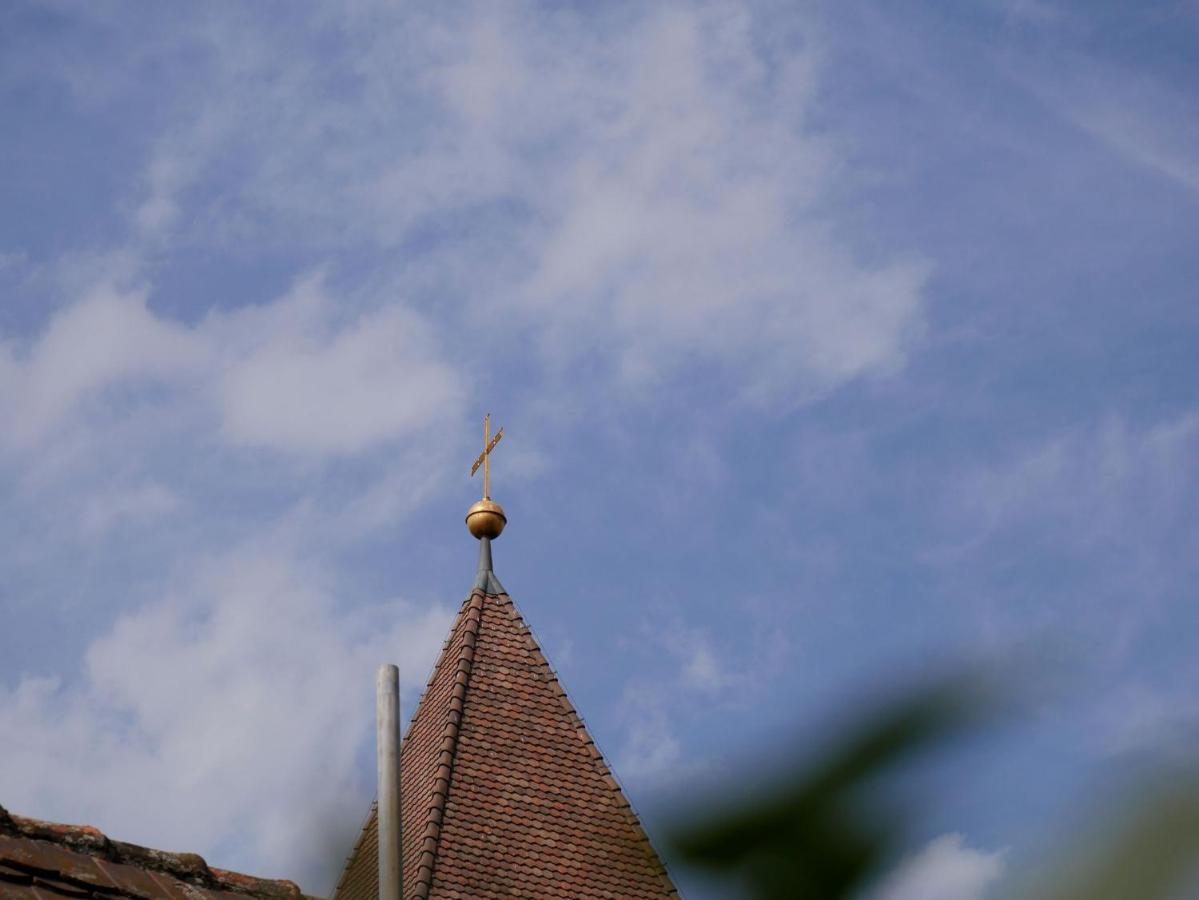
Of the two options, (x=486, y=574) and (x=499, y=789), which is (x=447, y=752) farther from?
(x=486, y=574)

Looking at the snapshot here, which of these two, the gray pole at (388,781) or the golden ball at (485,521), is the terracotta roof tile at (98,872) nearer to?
the gray pole at (388,781)

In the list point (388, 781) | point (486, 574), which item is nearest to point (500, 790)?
point (486, 574)

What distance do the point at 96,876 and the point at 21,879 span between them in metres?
0.21

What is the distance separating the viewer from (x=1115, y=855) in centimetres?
Answer: 75

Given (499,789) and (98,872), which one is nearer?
(98,872)

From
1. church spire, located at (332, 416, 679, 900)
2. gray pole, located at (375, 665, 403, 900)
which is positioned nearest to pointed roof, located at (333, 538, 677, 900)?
church spire, located at (332, 416, 679, 900)

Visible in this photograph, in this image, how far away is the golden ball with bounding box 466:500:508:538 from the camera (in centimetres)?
1898

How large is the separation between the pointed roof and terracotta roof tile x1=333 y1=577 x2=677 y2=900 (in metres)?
0.02

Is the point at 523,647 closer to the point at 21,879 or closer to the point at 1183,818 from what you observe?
the point at 21,879

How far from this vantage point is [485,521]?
750 inches

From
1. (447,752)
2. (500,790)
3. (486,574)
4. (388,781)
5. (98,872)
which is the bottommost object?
(98,872)

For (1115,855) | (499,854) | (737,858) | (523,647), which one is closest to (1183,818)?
(1115,855)

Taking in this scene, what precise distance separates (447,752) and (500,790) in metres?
0.75

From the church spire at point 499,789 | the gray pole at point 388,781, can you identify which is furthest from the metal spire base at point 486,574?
the gray pole at point 388,781
